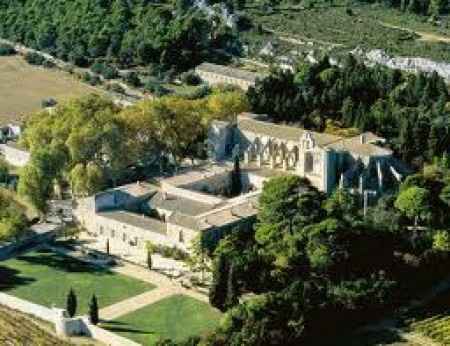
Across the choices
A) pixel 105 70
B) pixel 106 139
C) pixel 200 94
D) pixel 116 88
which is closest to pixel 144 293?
pixel 106 139

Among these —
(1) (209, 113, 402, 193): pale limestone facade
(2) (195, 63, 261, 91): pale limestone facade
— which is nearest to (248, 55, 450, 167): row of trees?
(1) (209, 113, 402, 193): pale limestone facade

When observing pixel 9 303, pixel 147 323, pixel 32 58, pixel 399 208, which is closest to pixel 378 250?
pixel 399 208

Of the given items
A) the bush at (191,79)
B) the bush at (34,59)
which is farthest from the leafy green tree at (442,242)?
the bush at (34,59)

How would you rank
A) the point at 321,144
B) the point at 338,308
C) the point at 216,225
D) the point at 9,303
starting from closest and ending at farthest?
the point at 338,308, the point at 9,303, the point at 216,225, the point at 321,144

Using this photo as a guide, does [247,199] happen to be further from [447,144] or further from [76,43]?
[76,43]

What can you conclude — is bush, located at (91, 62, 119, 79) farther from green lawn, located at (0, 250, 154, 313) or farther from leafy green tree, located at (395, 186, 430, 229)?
leafy green tree, located at (395, 186, 430, 229)

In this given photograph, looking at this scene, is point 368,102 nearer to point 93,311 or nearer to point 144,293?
point 144,293
